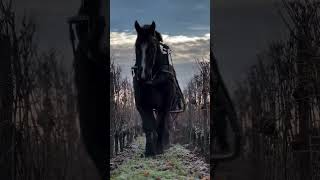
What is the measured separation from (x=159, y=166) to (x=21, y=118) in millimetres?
1733

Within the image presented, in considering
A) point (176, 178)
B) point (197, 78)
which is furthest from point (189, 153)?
point (197, 78)

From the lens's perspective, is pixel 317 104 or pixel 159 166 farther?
pixel 159 166

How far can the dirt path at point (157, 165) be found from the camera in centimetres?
738

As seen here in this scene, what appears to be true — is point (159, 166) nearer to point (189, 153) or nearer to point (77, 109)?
point (189, 153)

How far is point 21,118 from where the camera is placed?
7.26 metres

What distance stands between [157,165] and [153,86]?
3.15ft

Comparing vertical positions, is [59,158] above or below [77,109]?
below

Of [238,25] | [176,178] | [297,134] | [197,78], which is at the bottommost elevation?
[176,178]

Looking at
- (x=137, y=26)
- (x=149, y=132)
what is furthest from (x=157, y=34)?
(x=149, y=132)

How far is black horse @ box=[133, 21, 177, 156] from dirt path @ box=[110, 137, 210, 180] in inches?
4.2

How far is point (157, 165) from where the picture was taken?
7492mm

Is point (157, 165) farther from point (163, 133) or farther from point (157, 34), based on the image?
point (157, 34)

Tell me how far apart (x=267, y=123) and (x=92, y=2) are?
250 cm

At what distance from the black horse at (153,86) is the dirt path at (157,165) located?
0.11 metres
